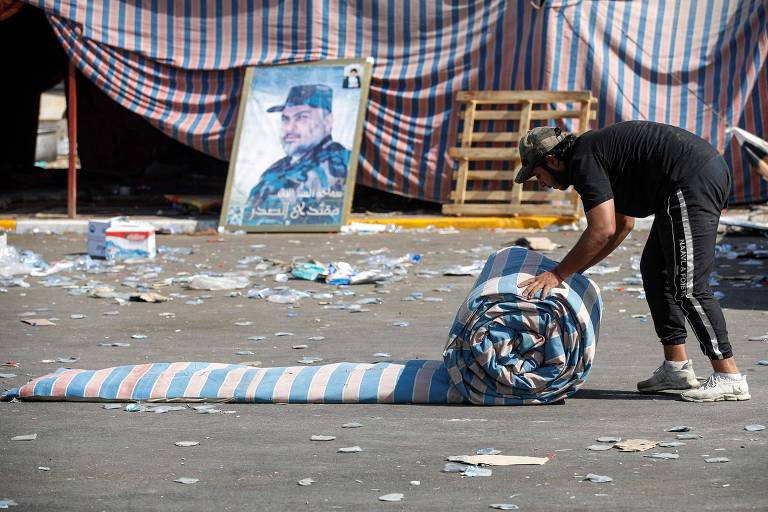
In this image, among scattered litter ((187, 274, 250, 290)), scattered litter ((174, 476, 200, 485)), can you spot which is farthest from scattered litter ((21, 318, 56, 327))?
scattered litter ((174, 476, 200, 485))

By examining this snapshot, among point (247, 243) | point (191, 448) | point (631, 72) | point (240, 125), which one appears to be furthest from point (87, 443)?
point (631, 72)

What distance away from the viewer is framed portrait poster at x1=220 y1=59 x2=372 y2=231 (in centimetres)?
1470

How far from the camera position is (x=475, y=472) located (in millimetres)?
4660

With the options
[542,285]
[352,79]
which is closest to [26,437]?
[542,285]

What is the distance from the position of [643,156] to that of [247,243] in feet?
27.2

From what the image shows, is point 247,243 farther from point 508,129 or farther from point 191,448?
point 191,448

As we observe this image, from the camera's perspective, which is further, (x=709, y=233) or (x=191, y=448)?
(x=709, y=233)

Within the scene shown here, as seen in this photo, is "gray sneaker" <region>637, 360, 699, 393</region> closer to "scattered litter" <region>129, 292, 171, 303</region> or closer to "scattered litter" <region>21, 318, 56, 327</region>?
"scattered litter" <region>21, 318, 56, 327</region>

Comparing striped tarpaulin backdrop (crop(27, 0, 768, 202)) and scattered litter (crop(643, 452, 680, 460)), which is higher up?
striped tarpaulin backdrop (crop(27, 0, 768, 202))

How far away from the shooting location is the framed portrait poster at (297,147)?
14.7m

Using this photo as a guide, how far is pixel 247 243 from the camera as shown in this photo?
13.6m

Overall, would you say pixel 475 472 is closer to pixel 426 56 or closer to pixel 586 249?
pixel 586 249

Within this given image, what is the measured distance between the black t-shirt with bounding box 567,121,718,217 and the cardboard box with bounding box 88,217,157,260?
728 centimetres

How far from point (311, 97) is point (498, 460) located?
416 inches
